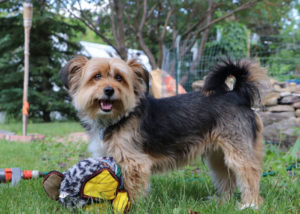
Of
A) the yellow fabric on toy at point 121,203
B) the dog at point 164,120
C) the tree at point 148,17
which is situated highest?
the tree at point 148,17

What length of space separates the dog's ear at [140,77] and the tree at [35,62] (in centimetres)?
985

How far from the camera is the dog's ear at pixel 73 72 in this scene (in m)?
3.44

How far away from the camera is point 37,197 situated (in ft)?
10.2

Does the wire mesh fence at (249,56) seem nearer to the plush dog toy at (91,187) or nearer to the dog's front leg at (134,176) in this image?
the dog's front leg at (134,176)

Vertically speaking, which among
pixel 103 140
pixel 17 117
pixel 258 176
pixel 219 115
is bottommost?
pixel 17 117

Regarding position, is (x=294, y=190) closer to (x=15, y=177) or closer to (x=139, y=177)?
(x=139, y=177)

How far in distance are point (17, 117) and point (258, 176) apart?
11.8 metres

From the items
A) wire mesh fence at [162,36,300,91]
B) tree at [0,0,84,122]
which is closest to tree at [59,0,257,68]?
wire mesh fence at [162,36,300,91]

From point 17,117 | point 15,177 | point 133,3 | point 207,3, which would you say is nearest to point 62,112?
point 17,117

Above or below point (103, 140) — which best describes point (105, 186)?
below

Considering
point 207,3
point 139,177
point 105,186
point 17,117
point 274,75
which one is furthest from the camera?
point 17,117

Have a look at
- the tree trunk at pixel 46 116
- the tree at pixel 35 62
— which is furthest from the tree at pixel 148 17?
the tree trunk at pixel 46 116

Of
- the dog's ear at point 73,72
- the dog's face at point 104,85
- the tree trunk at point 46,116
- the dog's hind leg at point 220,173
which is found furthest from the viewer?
the tree trunk at point 46,116

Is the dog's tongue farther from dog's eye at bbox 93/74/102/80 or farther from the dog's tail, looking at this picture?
the dog's tail
